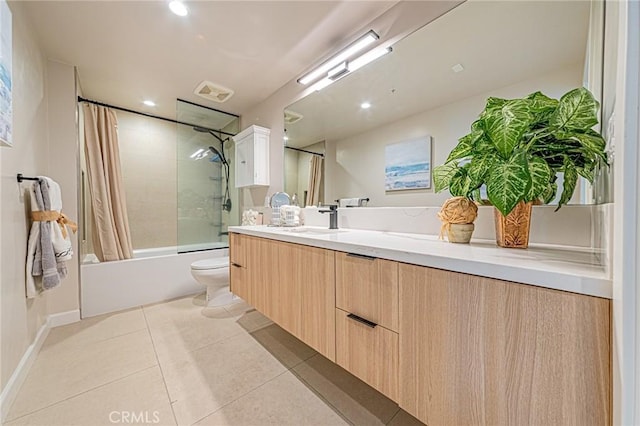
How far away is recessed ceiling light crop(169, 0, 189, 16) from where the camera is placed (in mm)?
1433

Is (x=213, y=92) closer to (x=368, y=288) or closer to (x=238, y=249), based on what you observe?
(x=238, y=249)

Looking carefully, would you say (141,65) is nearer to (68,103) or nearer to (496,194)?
(68,103)

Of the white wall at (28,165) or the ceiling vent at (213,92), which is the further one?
the ceiling vent at (213,92)

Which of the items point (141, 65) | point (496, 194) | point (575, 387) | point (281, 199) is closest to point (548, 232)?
point (496, 194)

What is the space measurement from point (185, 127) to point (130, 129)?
81 cm

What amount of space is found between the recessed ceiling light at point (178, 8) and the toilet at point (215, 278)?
1899 mm

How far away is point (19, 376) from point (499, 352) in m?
2.21

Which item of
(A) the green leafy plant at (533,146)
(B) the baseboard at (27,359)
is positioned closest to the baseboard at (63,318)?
(B) the baseboard at (27,359)

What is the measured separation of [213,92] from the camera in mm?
2494

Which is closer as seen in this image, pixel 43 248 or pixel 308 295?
pixel 308 295

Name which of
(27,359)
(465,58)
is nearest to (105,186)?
(27,359)

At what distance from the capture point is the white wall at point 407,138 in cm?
102

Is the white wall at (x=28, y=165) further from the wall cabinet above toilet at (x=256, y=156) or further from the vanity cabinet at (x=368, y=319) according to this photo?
the vanity cabinet at (x=368, y=319)

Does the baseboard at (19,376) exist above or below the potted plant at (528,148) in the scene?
below
